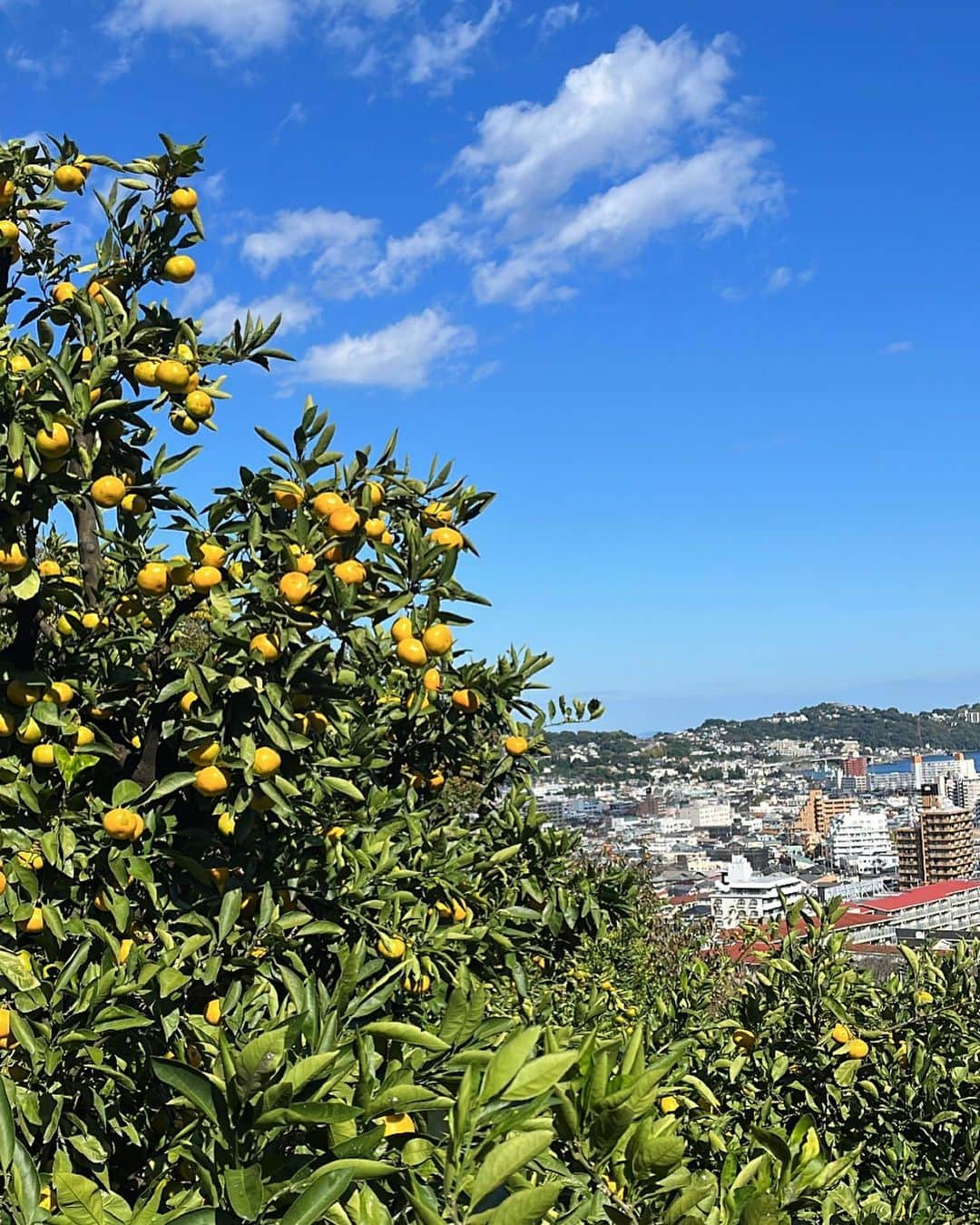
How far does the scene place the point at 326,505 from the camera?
2.16 meters

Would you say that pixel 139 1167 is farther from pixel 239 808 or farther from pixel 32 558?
pixel 32 558

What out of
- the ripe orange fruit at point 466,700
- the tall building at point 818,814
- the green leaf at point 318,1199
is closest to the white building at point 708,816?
the tall building at point 818,814

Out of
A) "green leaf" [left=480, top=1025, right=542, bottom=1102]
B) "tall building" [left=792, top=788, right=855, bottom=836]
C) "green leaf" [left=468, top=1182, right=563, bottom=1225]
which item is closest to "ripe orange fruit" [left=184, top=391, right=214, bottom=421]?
"green leaf" [left=480, top=1025, right=542, bottom=1102]

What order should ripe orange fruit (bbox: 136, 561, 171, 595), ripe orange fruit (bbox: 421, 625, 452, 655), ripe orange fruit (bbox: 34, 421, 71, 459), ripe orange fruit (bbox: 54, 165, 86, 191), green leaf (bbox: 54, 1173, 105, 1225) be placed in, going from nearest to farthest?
green leaf (bbox: 54, 1173, 105, 1225) < ripe orange fruit (bbox: 34, 421, 71, 459) < ripe orange fruit (bbox: 136, 561, 171, 595) < ripe orange fruit (bbox: 421, 625, 452, 655) < ripe orange fruit (bbox: 54, 165, 86, 191)

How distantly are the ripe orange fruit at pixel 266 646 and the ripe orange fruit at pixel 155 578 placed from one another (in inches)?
12.7

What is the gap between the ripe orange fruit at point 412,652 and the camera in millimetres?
2307

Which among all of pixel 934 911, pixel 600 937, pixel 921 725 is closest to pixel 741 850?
pixel 934 911

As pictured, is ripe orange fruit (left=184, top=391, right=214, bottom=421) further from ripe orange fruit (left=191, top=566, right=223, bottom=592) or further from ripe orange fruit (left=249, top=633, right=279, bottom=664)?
ripe orange fruit (left=249, top=633, right=279, bottom=664)

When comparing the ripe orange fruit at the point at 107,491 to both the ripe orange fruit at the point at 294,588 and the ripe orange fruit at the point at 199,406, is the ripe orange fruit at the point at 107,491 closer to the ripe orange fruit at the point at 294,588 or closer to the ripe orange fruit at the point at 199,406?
the ripe orange fruit at the point at 199,406

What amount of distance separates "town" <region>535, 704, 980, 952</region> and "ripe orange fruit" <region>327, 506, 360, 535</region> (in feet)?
6.55

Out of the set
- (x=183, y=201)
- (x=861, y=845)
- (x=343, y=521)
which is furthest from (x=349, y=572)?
(x=861, y=845)

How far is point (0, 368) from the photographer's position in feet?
6.47

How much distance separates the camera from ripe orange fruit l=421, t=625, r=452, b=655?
230 centimetres

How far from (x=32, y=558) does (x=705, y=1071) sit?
75.4 inches
